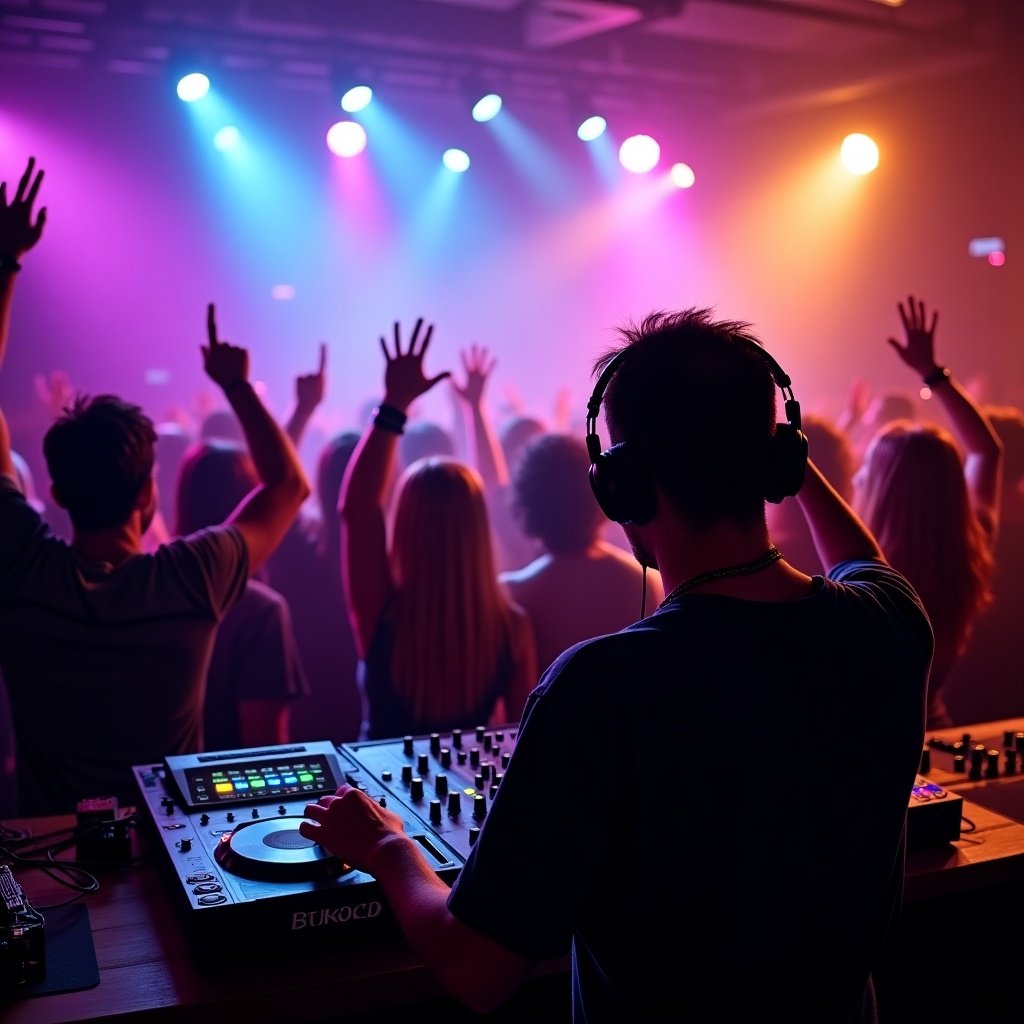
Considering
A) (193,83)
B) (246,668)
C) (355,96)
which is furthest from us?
(355,96)

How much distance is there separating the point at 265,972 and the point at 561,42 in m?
6.66

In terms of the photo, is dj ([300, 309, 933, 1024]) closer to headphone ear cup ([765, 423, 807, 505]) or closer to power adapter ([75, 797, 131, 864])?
headphone ear cup ([765, 423, 807, 505])

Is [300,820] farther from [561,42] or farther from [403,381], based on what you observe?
[561,42]

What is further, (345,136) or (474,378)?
(345,136)

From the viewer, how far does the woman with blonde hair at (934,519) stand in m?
2.67

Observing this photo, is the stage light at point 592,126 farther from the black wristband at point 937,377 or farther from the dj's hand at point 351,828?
the dj's hand at point 351,828

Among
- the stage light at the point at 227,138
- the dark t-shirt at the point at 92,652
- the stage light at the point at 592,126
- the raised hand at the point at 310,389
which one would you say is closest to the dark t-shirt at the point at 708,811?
the dark t-shirt at the point at 92,652

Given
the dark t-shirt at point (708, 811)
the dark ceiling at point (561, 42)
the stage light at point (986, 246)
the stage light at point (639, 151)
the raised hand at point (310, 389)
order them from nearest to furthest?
1. the dark t-shirt at point (708, 811)
2. the raised hand at point (310, 389)
3. the dark ceiling at point (561, 42)
4. the stage light at point (986, 246)
5. the stage light at point (639, 151)

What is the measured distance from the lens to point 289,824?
1.36 meters

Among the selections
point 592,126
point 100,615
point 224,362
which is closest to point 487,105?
point 592,126

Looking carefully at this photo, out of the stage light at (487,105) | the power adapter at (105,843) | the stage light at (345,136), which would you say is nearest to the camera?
the power adapter at (105,843)

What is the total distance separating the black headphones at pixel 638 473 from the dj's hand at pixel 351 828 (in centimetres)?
44

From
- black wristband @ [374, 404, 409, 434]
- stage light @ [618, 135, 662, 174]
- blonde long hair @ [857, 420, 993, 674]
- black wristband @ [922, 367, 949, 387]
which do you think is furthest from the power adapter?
stage light @ [618, 135, 662, 174]

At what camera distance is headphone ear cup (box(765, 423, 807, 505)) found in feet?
3.43
